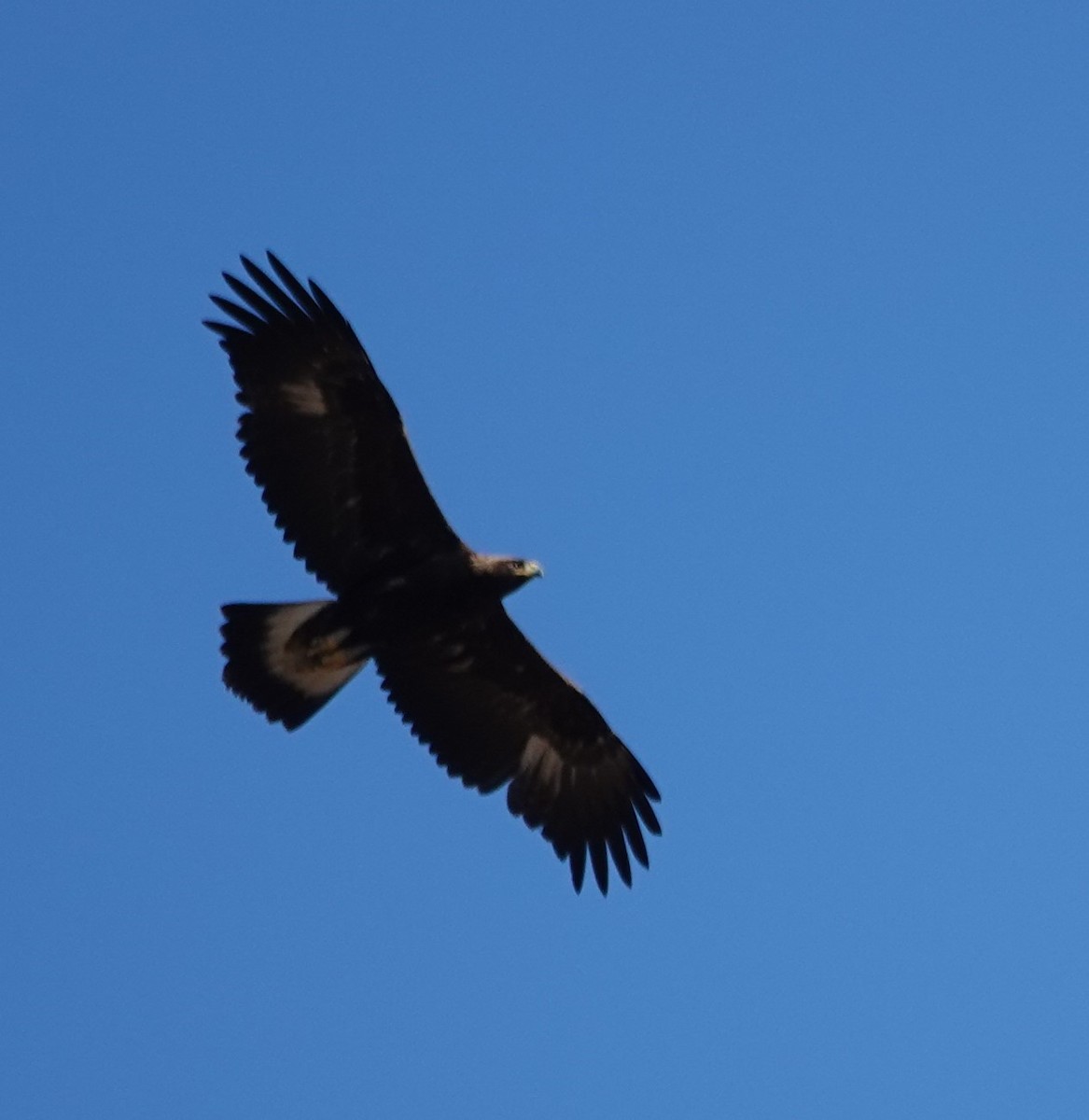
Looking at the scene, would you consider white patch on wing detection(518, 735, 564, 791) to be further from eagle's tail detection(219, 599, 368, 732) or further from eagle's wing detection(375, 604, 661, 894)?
eagle's tail detection(219, 599, 368, 732)

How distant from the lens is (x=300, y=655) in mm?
14766

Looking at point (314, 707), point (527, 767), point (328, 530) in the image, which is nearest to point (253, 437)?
point (328, 530)

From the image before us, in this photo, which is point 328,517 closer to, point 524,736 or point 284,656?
point 284,656

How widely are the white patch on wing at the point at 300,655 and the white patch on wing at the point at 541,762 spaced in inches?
59.7

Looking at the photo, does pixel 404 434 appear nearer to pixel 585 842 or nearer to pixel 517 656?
pixel 517 656

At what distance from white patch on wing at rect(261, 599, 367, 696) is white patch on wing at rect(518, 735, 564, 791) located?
4.98 feet

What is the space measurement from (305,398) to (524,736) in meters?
2.78

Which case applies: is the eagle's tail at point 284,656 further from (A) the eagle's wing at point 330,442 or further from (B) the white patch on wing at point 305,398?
(B) the white patch on wing at point 305,398

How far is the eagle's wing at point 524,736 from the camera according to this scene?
50.5 feet

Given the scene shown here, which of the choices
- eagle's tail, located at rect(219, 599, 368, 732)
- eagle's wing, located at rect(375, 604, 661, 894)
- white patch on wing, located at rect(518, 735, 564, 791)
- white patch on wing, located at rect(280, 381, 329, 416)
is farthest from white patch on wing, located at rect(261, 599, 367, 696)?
white patch on wing, located at rect(518, 735, 564, 791)

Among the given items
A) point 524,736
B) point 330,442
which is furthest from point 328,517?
point 524,736

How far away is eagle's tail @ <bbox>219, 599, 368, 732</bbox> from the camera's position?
14.7 meters

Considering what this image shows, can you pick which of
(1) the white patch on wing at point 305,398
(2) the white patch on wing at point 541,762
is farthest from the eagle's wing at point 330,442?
(2) the white patch on wing at point 541,762

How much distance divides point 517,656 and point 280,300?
279 centimetres
